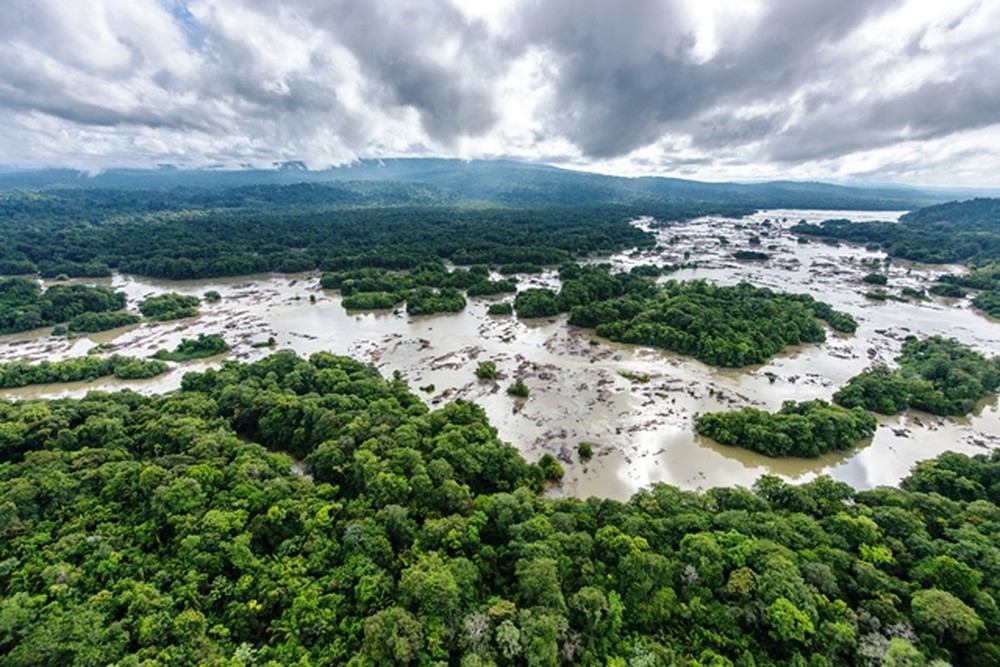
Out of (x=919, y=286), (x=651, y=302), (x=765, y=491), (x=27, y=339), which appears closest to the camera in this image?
(x=765, y=491)

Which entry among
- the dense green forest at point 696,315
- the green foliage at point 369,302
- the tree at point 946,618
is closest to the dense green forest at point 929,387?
the dense green forest at point 696,315

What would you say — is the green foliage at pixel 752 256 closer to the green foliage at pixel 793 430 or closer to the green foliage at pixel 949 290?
the green foliage at pixel 949 290

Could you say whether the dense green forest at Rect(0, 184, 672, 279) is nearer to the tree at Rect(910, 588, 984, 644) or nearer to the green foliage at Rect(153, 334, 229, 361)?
the green foliage at Rect(153, 334, 229, 361)

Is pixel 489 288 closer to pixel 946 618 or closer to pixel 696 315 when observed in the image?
pixel 696 315

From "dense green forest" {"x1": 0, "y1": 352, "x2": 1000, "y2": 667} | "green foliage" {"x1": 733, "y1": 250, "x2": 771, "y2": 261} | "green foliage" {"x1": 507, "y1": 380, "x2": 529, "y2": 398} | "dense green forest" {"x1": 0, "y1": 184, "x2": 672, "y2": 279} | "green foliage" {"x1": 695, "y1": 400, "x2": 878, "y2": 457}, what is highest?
"dense green forest" {"x1": 0, "y1": 352, "x2": 1000, "y2": 667}

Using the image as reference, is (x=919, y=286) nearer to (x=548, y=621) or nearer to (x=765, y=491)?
(x=765, y=491)

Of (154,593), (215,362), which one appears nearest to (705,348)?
(154,593)

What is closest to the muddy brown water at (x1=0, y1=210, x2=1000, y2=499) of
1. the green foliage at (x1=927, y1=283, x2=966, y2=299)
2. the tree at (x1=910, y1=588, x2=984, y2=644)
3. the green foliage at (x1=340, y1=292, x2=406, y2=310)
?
the green foliage at (x1=340, y1=292, x2=406, y2=310)
